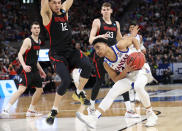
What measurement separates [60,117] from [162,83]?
10.1m

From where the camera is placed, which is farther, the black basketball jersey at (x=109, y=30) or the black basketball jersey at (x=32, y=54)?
the black basketball jersey at (x=32, y=54)

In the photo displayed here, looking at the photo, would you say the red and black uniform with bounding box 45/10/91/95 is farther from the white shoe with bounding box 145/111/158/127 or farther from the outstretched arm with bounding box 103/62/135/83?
the white shoe with bounding box 145/111/158/127

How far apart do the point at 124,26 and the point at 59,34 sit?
17251 mm

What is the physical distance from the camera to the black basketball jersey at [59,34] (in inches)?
215

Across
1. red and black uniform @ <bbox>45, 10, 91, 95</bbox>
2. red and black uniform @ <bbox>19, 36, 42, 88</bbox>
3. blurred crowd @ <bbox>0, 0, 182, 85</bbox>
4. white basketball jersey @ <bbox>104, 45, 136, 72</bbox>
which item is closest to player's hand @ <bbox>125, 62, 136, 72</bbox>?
white basketball jersey @ <bbox>104, 45, 136, 72</bbox>

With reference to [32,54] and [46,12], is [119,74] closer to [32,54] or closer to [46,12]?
[46,12]

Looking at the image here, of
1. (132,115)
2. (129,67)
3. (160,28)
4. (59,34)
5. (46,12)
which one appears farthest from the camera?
(160,28)

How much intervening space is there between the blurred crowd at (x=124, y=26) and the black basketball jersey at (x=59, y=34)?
10.00m

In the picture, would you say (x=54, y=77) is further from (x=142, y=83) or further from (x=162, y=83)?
(x=142, y=83)

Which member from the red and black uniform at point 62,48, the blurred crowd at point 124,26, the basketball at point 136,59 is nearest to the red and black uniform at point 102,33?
the red and black uniform at point 62,48

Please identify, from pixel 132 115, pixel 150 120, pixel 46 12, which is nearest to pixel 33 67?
pixel 46 12

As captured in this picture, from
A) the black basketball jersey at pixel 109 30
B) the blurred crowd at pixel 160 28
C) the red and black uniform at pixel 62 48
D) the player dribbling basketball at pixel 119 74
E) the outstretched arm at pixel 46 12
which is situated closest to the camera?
the player dribbling basketball at pixel 119 74

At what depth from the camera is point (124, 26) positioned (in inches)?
882

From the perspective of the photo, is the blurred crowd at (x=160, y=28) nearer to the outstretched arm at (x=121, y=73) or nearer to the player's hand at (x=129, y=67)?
the outstretched arm at (x=121, y=73)
